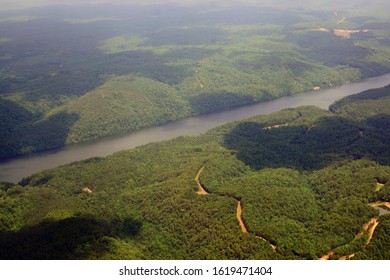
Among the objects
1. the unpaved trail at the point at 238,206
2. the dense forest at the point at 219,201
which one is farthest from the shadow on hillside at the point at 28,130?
the unpaved trail at the point at 238,206

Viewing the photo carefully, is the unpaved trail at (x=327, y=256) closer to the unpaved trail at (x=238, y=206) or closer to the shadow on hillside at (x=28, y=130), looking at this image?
the unpaved trail at (x=238, y=206)

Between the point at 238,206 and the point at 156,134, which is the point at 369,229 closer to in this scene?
the point at 238,206

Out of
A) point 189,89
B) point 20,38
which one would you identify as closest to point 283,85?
point 189,89

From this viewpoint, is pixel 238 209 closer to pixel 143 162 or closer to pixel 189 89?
pixel 143 162

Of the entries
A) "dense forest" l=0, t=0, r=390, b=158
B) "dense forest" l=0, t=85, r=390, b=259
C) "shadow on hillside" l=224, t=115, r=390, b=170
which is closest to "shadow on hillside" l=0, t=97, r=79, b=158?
"dense forest" l=0, t=0, r=390, b=158

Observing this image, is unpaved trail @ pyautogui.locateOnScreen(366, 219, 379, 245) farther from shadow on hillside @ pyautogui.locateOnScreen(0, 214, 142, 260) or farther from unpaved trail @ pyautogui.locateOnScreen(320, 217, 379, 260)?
shadow on hillside @ pyautogui.locateOnScreen(0, 214, 142, 260)

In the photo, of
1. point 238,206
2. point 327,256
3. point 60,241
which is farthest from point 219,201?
point 60,241
